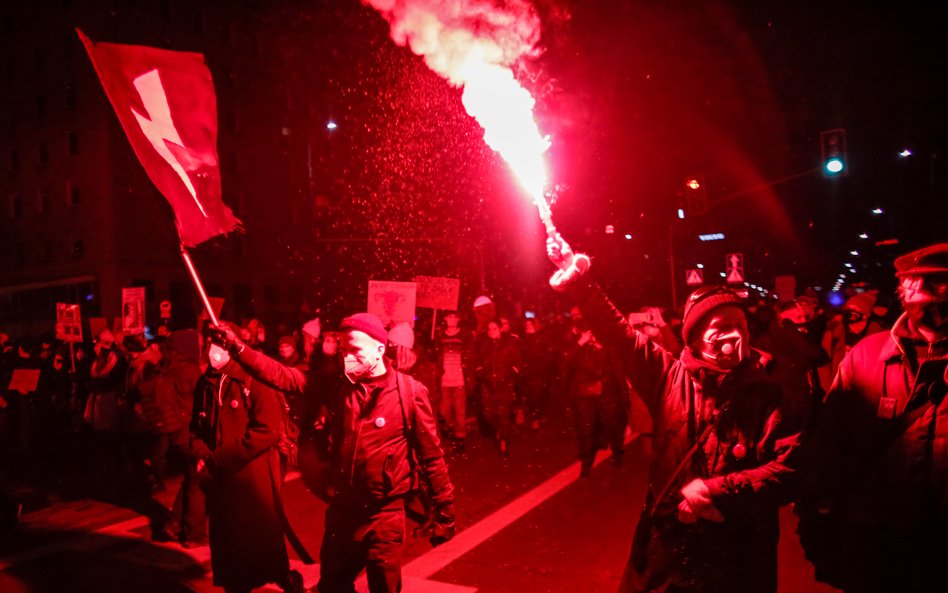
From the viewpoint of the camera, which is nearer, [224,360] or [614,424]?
[224,360]

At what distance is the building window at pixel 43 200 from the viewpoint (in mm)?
42438

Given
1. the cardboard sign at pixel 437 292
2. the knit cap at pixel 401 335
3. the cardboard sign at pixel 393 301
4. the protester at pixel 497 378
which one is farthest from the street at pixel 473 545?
the cardboard sign at pixel 437 292

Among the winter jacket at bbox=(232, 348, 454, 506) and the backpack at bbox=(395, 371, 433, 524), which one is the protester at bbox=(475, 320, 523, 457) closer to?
the backpack at bbox=(395, 371, 433, 524)

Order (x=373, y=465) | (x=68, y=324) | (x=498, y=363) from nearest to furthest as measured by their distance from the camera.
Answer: (x=373, y=465)
(x=498, y=363)
(x=68, y=324)

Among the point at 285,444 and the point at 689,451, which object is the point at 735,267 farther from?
the point at 689,451

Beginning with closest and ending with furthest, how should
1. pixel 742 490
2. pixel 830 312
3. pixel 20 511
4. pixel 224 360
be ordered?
1. pixel 742 490
2. pixel 224 360
3. pixel 20 511
4. pixel 830 312

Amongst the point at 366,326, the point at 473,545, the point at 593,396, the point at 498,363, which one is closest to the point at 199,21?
the point at 498,363

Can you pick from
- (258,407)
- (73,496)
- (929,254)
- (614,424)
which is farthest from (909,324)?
(73,496)

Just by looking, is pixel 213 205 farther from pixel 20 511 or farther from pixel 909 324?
pixel 20 511

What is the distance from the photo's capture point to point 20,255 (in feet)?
146

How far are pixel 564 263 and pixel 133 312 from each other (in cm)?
1127

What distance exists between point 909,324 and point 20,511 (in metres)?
8.93

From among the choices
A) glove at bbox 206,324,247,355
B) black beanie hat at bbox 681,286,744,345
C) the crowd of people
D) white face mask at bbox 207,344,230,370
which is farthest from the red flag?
black beanie hat at bbox 681,286,744,345

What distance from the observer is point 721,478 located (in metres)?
2.82
